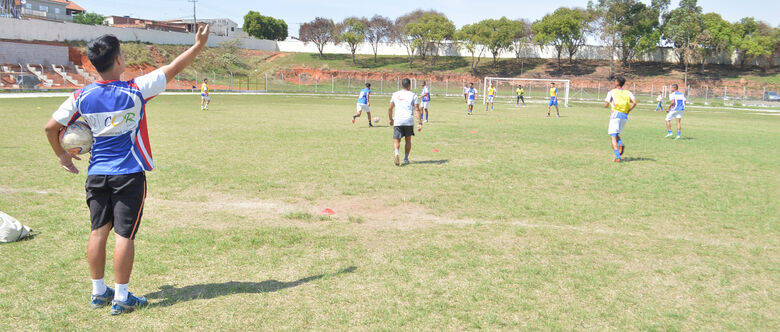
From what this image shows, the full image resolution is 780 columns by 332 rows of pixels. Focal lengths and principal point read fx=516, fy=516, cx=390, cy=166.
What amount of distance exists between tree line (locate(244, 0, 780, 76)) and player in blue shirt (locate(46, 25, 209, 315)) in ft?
265

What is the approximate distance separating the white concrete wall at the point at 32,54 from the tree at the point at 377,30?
175 feet

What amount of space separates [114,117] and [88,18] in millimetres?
115804

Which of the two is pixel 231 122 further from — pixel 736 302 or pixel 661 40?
pixel 661 40

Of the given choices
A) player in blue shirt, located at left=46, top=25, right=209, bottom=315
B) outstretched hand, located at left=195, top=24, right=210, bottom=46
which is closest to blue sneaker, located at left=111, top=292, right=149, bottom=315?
player in blue shirt, located at left=46, top=25, right=209, bottom=315

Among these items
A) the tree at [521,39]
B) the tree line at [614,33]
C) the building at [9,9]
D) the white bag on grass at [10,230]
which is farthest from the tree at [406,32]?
the white bag on grass at [10,230]

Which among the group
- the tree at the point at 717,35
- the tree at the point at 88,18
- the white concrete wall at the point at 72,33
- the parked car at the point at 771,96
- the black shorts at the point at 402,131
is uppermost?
the tree at the point at 88,18

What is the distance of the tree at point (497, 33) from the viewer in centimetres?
8244

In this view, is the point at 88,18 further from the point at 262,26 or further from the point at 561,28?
the point at 561,28

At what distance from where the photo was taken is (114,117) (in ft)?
13.8

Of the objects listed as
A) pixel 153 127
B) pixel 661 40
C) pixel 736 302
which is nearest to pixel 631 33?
pixel 661 40

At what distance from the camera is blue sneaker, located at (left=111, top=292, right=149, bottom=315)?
14.3 feet

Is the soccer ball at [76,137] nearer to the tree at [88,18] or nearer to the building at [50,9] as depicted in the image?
the building at [50,9]

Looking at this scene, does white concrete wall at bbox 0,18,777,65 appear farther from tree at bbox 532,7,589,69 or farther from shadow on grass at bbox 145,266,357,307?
shadow on grass at bbox 145,266,357,307

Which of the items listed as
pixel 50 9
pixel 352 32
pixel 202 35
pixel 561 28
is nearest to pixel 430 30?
pixel 352 32
